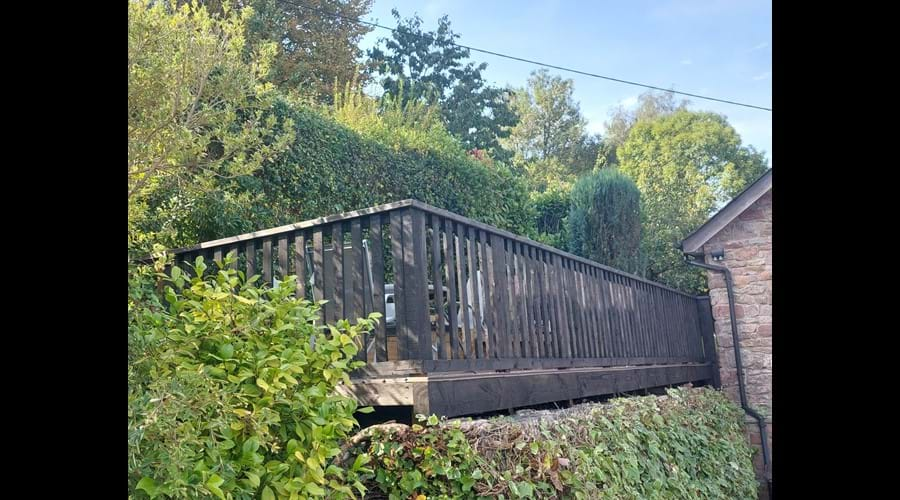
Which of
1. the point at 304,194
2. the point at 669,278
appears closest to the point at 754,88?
the point at 669,278

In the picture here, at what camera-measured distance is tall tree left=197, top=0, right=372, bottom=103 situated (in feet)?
49.5

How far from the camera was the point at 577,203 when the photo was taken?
38.5 feet

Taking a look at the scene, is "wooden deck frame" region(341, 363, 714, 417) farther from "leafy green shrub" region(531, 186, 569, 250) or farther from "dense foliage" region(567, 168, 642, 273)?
"leafy green shrub" region(531, 186, 569, 250)

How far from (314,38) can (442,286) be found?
12.9 m

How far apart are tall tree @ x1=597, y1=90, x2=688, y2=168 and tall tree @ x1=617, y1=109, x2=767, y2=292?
3.64 ft

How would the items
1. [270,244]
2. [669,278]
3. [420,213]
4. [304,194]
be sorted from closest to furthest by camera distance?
[420,213] < [270,244] < [304,194] < [669,278]

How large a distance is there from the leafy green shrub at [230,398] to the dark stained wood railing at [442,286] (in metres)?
0.43

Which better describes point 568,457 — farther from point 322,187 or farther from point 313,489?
point 322,187

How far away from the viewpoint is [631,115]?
28234 millimetres

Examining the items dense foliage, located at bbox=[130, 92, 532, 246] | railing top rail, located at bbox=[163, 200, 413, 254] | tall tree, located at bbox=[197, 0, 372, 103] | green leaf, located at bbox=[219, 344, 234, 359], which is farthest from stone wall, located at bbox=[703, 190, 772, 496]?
green leaf, located at bbox=[219, 344, 234, 359]
